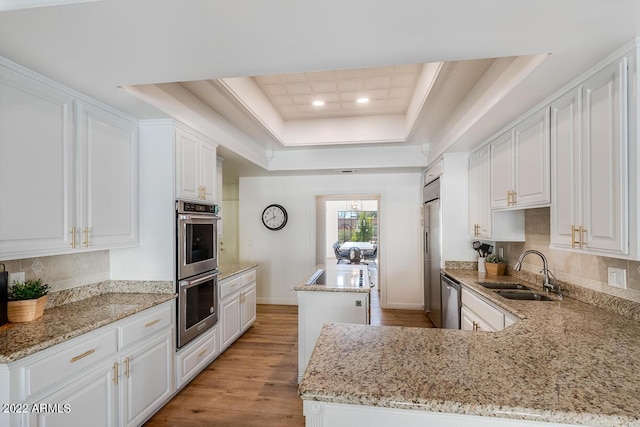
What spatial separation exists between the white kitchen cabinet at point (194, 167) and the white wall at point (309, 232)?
93.3 inches

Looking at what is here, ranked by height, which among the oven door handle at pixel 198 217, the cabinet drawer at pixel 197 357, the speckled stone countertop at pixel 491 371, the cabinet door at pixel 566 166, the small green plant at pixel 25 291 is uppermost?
the cabinet door at pixel 566 166

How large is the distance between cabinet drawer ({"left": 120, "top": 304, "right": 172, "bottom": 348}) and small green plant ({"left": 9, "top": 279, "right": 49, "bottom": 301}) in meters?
0.50

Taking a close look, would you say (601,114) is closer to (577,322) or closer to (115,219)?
(577,322)

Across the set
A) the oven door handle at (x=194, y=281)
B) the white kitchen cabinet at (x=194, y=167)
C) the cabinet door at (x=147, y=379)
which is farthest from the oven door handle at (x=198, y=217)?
the cabinet door at (x=147, y=379)

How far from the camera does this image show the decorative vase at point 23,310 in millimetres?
1739

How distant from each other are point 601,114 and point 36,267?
3482 millimetres

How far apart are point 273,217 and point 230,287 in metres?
2.16

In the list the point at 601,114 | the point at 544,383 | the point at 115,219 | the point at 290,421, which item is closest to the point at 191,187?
the point at 115,219

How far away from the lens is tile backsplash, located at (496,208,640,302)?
184 centimetres

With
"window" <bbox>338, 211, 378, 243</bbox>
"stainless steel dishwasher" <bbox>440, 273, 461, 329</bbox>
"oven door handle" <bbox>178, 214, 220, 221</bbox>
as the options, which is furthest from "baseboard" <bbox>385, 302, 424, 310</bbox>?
"window" <bbox>338, 211, 378, 243</bbox>

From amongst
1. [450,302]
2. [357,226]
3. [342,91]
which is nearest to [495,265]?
[450,302]

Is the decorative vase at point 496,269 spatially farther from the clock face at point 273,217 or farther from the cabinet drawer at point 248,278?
the clock face at point 273,217

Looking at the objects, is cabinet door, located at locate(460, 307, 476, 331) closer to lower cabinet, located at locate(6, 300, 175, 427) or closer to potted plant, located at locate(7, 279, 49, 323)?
lower cabinet, located at locate(6, 300, 175, 427)

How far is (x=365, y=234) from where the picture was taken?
1252 centimetres
